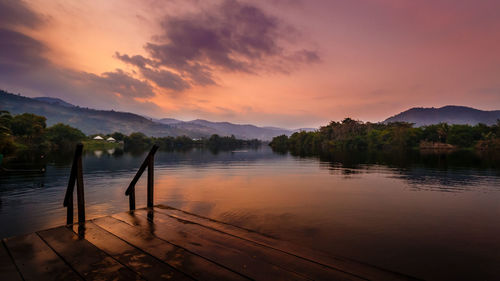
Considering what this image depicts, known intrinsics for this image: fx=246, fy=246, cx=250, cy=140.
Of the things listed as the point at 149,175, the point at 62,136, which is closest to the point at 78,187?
the point at 149,175

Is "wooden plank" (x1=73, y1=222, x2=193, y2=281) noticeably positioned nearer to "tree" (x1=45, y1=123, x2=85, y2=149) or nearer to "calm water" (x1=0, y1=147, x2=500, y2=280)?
"calm water" (x1=0, y1=147, x2=500, y2=280)

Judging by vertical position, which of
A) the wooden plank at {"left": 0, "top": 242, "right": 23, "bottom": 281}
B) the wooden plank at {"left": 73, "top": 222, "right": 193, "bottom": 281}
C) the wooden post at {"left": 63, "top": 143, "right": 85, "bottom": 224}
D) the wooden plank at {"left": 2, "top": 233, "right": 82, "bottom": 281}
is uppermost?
the wooden post at {"left": 63, "top": 143, "right": 85, "bottom": 224}

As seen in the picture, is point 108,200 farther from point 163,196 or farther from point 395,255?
point 395,255

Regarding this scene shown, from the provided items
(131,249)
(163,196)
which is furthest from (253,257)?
(163,196)

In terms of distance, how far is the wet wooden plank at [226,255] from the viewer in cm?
596

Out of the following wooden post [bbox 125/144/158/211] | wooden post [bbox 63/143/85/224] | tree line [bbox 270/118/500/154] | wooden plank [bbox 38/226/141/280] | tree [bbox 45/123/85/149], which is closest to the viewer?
wooden plank [bbox 38/226/141/280]

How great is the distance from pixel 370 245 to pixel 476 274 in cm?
373

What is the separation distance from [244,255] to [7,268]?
6.15m

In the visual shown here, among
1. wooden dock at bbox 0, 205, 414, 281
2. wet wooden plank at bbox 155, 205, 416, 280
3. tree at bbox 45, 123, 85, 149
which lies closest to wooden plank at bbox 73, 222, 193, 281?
wooden dock at bbox 0, 205, 414, 281

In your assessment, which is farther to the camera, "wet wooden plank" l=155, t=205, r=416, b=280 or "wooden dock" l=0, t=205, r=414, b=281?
"wet wooden plank" l=155, t=205, r=416, b=280

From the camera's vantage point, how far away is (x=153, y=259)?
6.77m

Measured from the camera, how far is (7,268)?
6359mm

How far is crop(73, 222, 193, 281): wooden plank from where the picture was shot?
5.94 metres

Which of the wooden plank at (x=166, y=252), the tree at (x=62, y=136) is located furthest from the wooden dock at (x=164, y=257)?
the tree at (x=62, y=136)
